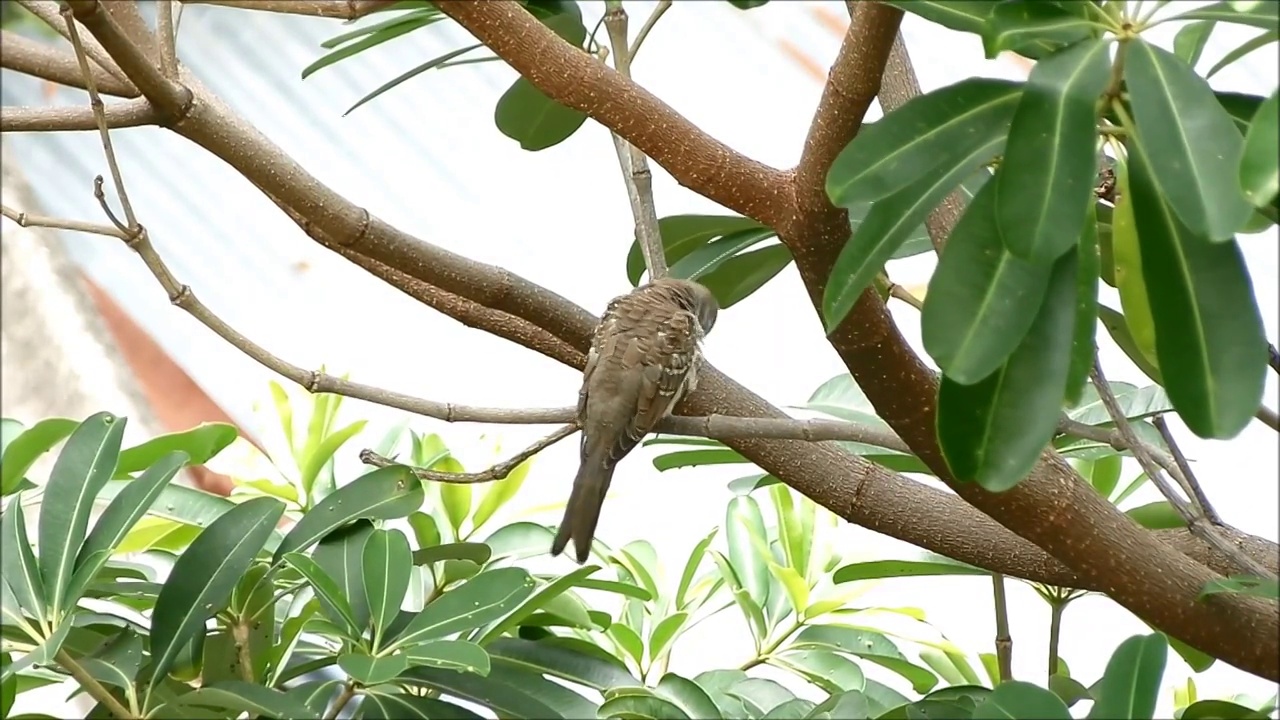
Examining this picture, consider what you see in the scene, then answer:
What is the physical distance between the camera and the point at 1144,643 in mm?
856

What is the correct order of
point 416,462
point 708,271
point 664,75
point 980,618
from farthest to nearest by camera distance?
point 664,75 < point 980,618 < point 416,462 < point 708,271

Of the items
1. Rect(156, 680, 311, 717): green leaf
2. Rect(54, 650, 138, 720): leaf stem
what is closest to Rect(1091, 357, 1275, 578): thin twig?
Rect(156, 680, 311, 717): green leaf

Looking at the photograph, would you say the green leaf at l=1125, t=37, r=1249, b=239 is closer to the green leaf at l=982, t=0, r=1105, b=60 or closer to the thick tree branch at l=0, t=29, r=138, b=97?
the green leaf at l=982, t=0, r=1105, b=60

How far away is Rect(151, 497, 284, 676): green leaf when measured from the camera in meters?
1.08

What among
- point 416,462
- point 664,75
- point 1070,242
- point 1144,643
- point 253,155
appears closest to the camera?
point 1070,242

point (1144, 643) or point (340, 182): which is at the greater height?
point (340, 182)

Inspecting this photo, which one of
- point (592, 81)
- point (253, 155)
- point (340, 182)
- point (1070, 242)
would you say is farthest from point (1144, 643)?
point (340, 182)

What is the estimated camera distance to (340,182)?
3357 mm

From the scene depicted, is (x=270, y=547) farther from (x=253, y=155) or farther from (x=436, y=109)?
(x=436, y=109)

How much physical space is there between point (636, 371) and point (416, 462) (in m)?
0.40

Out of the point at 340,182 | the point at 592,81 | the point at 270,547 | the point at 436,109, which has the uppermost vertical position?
the point at 436,109

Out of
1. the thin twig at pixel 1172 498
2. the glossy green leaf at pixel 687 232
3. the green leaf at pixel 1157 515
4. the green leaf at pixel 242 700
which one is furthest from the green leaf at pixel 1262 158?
the green leaf at pixel 242 700

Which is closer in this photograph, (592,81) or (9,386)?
(592,81)

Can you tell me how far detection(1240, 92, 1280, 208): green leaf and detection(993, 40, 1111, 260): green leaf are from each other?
94 millimetres
